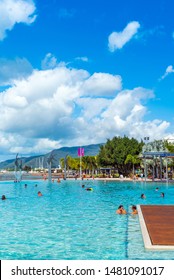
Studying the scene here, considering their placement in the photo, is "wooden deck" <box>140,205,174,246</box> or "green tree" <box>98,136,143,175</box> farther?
"green tree" <box>98,136,143,175</box>

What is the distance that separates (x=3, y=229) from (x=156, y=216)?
7.95 metres

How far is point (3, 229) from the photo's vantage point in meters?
17.7

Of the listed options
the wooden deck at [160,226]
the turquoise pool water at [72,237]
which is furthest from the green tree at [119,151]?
the wooden deck at [160,226]

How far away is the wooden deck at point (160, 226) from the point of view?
13.2 m

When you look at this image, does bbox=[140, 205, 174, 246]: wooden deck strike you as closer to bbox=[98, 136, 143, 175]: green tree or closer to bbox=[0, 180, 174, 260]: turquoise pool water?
bbox=[0, 180, 174, 260]: turquoise pool water

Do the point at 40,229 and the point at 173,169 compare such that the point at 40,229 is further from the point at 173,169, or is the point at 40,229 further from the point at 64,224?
the point at 173,169

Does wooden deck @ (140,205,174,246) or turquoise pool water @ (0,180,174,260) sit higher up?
wooden deck @ (140,205,174,246)

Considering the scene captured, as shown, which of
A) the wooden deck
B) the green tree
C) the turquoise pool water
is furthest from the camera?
the green tree

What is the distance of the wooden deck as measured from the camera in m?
13.2

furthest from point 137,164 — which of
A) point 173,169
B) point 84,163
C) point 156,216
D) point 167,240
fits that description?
point 167,240

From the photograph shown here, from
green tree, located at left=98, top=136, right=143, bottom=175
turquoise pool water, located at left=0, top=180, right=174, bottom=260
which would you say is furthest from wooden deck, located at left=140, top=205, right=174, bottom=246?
green tree, located at left=98, top=136, right=143, bottom=175

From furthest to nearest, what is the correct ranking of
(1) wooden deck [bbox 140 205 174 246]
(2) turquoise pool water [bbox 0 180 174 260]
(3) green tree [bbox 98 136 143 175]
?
1. (3) green tree [bbox 98 136 143 175]
2. (1) wooden deck [bbox 140 205 174 246]
3. (2) turquoise pool water [bbox 0 180 174 260]

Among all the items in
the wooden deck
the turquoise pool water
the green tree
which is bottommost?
the turquoise pool water
